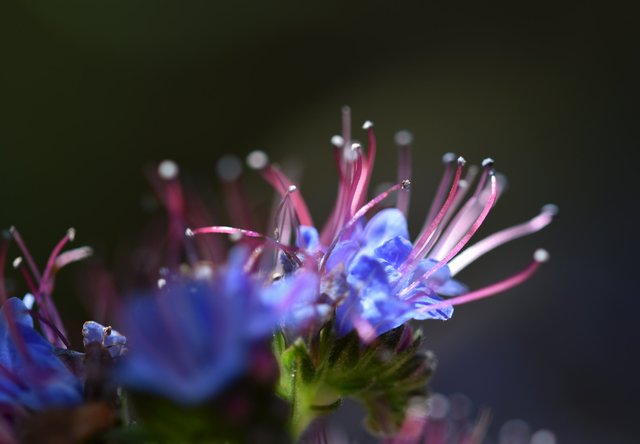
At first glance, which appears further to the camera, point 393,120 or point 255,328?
point 393,120

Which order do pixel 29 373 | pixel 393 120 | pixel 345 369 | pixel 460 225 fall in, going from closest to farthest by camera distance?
pixel 29 373, pixel 345 369, pixel 460 225, pixel 393 120

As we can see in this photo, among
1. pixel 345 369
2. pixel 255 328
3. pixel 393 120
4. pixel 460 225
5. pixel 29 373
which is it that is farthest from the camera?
pixel 393 120

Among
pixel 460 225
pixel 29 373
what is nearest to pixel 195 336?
pixel 29 373

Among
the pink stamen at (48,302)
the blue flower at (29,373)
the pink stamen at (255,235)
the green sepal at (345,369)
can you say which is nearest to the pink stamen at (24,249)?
the pink stamen at (48,302)

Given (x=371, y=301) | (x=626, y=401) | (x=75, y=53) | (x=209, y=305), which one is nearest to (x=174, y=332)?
(x=209, y=305)

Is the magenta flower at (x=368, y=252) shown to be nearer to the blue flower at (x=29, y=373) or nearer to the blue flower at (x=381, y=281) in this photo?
the blue flower at (x=381, y=281)

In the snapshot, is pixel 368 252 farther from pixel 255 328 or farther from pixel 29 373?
pixel 29 373

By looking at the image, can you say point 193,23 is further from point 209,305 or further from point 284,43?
point 209,305
